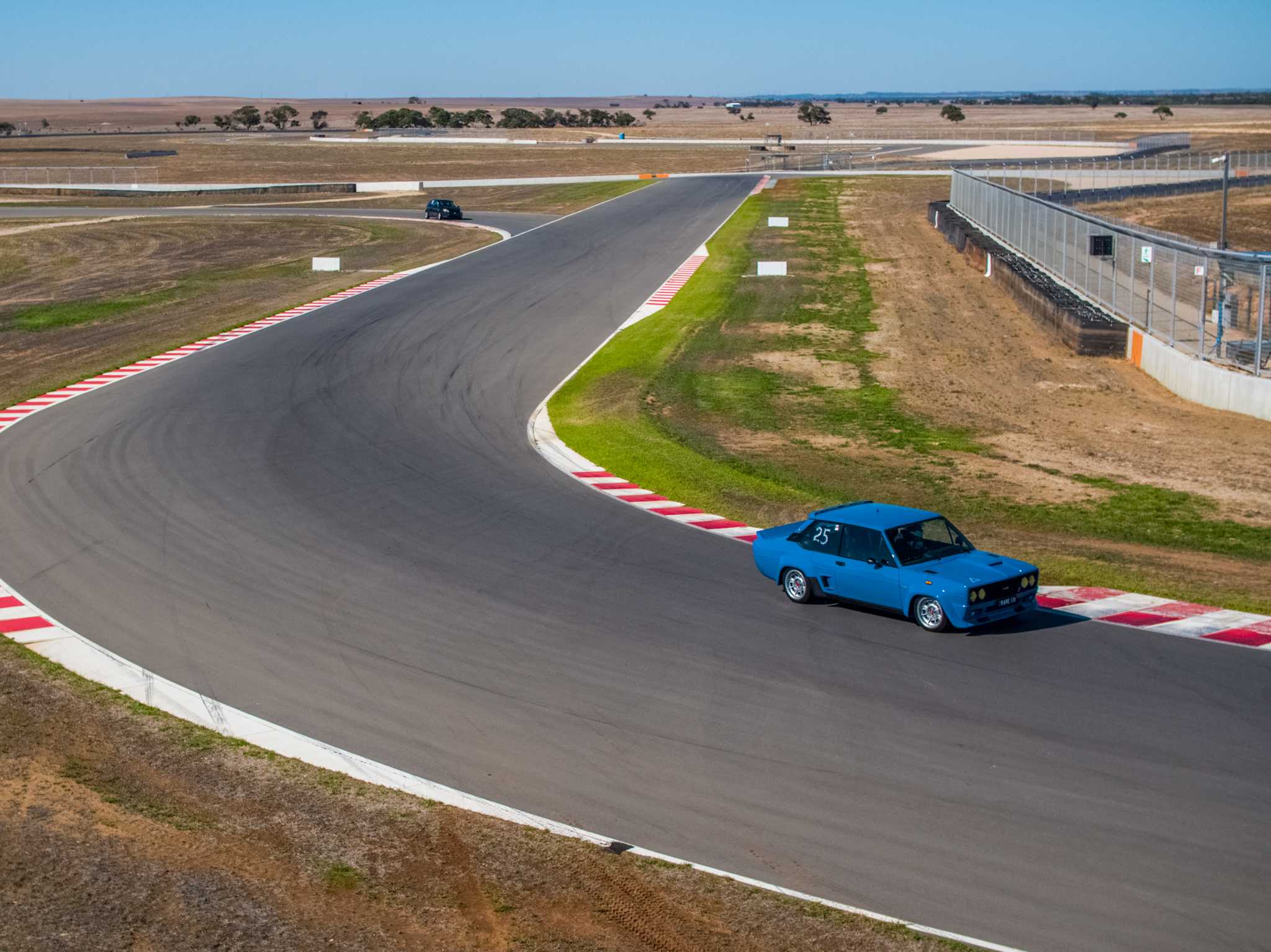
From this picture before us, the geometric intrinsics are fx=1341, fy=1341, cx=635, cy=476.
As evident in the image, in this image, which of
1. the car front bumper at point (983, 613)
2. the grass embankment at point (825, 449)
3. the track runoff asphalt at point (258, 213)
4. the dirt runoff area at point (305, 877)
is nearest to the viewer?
the dirt runoff area at point (305, 877)

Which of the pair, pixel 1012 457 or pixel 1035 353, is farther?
pixel 1035 353

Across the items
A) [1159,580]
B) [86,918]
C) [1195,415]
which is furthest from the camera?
[1195,415]

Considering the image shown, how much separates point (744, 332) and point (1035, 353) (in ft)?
25.5

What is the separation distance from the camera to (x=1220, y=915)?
30.1ft

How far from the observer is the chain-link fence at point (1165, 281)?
1041 inches

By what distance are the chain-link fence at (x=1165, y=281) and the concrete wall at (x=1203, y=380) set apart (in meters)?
0.30

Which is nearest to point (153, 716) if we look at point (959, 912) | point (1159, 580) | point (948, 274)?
point (959, 912)

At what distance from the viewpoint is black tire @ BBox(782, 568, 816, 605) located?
52.0 ft

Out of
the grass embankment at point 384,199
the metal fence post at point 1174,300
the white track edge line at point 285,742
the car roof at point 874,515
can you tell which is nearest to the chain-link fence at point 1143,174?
the grass embankment at point 384,199

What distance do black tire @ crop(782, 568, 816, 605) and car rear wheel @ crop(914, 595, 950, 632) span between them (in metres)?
1.37

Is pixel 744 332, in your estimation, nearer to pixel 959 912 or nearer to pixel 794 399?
pixel 794 399

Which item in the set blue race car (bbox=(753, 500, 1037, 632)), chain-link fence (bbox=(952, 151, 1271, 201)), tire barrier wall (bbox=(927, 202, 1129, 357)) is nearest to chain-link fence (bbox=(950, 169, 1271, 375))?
tire barrier wall (bbox=(927, 202, 1129, 357))

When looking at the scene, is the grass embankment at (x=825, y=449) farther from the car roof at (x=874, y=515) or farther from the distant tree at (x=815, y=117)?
the distant tree at (x=815, y=117)

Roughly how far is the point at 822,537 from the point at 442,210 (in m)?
56.4
